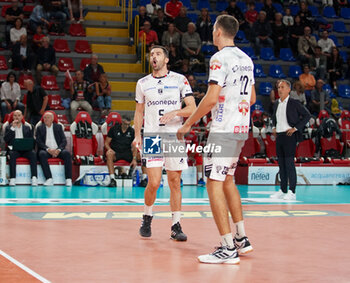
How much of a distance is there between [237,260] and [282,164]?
592cm

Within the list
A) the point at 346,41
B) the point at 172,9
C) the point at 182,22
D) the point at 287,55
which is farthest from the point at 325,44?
the point at 172,9

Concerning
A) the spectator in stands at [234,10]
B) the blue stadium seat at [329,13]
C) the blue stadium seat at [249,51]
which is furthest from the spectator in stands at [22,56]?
the blue stadium seat at [329,13]

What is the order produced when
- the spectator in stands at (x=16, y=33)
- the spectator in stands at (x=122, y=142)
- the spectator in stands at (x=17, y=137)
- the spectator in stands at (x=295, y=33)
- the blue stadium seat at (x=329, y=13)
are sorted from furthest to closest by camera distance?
the blue stadium seat at (x=329, y=13) → the spectator in stands at (x=295, y=33) → the spectator in stands at (x=16, y=33) → the spectator in stands at (x=122, y=142) → the spectator in stands at (x=17, y=137)

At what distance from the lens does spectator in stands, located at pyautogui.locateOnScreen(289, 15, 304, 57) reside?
2181 cm

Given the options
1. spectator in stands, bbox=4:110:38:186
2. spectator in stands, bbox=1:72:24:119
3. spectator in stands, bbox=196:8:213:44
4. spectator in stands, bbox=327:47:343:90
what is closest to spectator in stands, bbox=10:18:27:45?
spectator in stands, bbox=1:72:24:119

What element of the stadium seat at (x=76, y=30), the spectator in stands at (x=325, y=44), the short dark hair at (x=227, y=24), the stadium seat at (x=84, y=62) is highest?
the stadium seat at (x=76, y=30)

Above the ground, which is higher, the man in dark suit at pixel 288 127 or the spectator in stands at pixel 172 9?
the spectator in stands at pixel 172 9

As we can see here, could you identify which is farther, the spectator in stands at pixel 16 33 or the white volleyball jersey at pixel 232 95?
the spectator in stands at pixel 16 33

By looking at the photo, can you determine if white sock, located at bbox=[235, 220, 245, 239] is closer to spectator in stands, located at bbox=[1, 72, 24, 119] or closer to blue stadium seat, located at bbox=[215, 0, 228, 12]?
spectator in stands, located at bbox=[1, 72, 24, 119]

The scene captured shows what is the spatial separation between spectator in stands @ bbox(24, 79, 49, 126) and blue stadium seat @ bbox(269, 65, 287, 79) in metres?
8.07

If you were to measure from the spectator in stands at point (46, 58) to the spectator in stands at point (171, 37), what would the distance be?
3.66 m

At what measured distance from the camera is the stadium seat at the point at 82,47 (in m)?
19.2

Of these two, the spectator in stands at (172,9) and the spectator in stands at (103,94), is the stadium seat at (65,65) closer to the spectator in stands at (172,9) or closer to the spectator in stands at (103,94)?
the spectator in stands at (103,94)

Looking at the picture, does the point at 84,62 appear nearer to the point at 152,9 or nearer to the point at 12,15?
the point at 12,15
